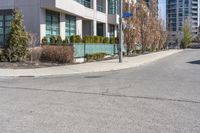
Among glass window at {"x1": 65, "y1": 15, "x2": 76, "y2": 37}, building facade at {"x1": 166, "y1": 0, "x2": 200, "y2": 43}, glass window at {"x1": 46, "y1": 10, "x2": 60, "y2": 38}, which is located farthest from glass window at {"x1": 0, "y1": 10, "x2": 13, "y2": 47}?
building facade at {"x1": 166, "y1": 0, "x2": 200, "y2": 43}

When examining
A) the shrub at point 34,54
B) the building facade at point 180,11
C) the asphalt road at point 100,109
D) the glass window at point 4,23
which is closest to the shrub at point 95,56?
the shrub at point 34,54

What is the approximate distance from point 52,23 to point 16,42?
7.72 meters

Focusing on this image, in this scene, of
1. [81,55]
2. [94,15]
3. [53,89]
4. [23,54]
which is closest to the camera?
[53,89]

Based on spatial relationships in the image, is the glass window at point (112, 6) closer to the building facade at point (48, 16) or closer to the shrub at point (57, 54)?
the building facade at point (48, 16)

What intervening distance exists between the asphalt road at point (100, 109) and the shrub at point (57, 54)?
38.6ft

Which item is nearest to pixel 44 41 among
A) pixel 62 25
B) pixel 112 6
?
pixel 62 25

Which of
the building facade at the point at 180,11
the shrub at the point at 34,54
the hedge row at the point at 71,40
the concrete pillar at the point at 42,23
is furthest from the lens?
the building facade at the point at 180,11

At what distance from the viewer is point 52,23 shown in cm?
3145

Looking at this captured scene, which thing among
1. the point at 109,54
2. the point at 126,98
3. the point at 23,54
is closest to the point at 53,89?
the point at 126,98

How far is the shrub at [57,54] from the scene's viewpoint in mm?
25469

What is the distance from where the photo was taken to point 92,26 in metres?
42.8

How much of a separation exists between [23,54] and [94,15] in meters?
19.4

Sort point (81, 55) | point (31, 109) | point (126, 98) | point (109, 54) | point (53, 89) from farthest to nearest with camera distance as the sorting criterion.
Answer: point (109, 54) → point (81, 55) → point (53, 89) → point (126, 98) → point (31, 109)

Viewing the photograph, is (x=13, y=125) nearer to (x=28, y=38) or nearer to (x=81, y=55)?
(x=28, y=38)
